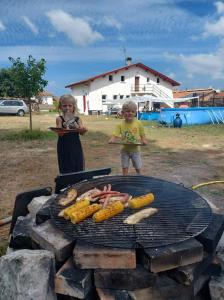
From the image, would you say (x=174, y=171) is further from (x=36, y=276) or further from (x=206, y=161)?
(x=36, y=276)

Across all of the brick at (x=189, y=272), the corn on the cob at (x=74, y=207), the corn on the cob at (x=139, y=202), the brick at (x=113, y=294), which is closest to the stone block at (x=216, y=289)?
the brick at (x=189, y=272)

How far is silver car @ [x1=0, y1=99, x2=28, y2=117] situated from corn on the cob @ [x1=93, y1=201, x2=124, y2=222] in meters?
30.6

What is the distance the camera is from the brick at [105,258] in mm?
2307

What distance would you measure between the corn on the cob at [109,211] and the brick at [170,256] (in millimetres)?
506

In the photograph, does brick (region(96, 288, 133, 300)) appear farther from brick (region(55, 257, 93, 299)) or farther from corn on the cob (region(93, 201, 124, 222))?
corn on the cob (region(93, 201, 124, 222))

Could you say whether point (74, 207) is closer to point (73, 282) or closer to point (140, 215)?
point (140, 215)

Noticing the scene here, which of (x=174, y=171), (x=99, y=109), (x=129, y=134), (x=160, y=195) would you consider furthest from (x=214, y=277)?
(x=99, y=109)

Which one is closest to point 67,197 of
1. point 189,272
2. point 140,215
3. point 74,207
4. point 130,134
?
point 74,207

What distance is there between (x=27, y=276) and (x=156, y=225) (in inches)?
46.4

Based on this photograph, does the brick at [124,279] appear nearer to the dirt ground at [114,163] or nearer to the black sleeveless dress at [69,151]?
the dirt ground at [114,163]

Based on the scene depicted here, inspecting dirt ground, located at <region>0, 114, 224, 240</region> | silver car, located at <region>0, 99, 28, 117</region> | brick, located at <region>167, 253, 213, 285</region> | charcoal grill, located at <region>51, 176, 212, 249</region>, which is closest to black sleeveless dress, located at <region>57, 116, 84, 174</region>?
dirt ground, located at <region>0, 114, 224, 240</region>

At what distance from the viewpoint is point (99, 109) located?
42.7 meters

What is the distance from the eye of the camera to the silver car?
31188mm

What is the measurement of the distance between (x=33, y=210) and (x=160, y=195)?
1.48m
